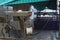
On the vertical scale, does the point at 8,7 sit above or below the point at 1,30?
above

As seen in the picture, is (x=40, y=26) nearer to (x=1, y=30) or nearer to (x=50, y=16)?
(x=50, y=16)

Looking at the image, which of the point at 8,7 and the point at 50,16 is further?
the point at 50,16

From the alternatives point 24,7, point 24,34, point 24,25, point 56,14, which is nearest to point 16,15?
point 24,25

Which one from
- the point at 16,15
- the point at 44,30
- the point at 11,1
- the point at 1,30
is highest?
the point at 11,1

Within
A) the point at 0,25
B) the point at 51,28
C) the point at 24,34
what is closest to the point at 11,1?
the point at 0,25

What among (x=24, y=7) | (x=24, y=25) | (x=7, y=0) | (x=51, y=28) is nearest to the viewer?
(x=7, y=0)

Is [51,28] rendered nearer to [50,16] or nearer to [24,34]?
[50,16]

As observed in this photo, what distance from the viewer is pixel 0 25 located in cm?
286

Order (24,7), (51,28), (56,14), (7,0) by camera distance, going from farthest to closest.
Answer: (51,28) → (56,14) → (24,7) → (7,0)

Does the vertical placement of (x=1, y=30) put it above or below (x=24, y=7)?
below

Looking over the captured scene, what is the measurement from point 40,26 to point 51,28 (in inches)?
12.5

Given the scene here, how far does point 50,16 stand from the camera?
479 cm

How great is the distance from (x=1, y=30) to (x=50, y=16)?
2197mm

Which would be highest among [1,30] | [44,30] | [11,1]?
[11,1]
